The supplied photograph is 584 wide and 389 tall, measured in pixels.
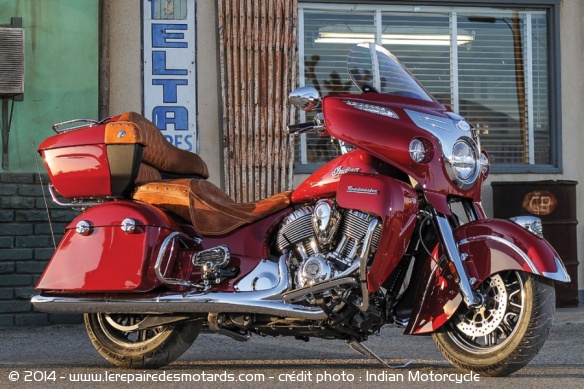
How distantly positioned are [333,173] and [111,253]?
1363 millimetres

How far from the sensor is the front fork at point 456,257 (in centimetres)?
552

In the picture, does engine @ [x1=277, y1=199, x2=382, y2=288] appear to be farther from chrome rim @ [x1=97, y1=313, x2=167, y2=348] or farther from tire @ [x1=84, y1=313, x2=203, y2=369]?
chrome rim @ [x1=97, y1=313, x2=167, y2=348]

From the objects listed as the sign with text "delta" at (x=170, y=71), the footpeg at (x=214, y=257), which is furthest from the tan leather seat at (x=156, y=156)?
the sign with text "delta" at (x=170, y=71)

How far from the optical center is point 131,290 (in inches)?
241

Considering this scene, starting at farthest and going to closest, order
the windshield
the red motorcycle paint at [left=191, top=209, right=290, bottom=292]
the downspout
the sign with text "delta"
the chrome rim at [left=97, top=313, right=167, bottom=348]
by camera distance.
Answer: the sign with text "delta" → the downspout → the chrome rim at [left=97, top=313, right=167, bottom=348] → the windshield → the red motorcycle paint at [left=191, top=209, right=290, bottom=292]

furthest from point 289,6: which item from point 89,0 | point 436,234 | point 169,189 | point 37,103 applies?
point 436,234

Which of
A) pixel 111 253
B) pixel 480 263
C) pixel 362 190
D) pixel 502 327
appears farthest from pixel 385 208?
pixel 111 253

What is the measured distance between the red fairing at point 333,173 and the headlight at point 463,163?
415 millimetres

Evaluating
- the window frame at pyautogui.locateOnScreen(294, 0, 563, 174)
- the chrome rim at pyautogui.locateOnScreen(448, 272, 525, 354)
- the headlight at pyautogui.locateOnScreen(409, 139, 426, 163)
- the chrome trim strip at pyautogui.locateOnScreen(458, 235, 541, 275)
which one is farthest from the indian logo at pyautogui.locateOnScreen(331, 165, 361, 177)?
the window frame at pyautogui.locateOnScreen(294, 0, 563, 174)

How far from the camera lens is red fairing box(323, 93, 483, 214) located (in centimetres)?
580

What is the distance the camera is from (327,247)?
5.80m

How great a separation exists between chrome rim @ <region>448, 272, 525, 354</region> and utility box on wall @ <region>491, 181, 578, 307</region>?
453cm

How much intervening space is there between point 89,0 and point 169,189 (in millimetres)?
3884

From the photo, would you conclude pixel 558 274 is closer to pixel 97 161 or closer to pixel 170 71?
pixel 97 161
